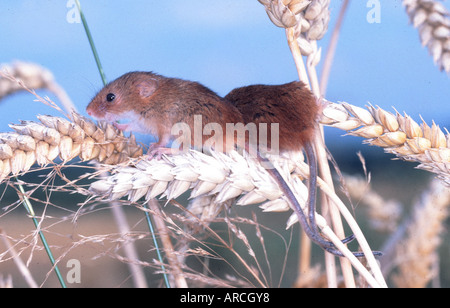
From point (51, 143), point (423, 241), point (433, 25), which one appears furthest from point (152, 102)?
point (423, 241)

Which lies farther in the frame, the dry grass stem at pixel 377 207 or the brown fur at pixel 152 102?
the dry grass stem at pixel 377 207

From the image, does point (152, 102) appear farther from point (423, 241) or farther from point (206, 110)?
point (423, 241)

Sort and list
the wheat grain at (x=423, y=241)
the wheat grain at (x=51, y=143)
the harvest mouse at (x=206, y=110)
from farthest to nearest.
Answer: the wheat grain at (x=423, y=241), the harvest mouse at (x=206, y=110), the wheat grain at (x=51, y=143)

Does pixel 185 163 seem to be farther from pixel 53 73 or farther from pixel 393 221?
pixel 393 221

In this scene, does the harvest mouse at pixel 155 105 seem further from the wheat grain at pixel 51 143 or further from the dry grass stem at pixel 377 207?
the dry grass stem at pixel 377 207

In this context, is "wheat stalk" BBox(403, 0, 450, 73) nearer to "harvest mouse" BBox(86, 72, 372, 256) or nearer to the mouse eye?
"harvest mouse" BBox(86, 72, 372, 256)

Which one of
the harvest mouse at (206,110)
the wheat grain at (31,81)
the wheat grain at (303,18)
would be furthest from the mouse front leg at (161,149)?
the wheat grain at (303,18)
